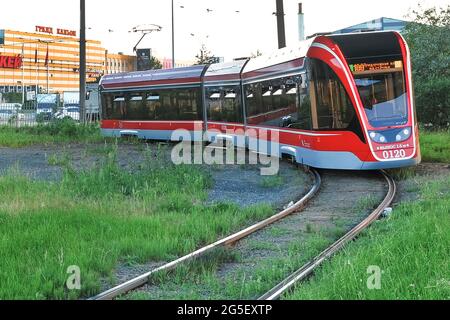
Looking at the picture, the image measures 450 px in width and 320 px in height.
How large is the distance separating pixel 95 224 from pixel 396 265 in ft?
14.7

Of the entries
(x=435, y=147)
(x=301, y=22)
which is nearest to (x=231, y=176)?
(x=435, y=147)

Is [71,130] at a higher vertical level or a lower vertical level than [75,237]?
higher

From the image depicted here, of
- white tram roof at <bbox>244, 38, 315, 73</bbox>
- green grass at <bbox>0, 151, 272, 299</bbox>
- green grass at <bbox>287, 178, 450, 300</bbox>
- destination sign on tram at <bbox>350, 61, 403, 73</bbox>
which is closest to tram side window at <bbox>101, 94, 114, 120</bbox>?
white tram roof at <bbox>244, 38, 315, 73</bbox>

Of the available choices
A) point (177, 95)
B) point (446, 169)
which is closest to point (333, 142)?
point (446, 169)

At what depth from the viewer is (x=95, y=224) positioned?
8.82 m

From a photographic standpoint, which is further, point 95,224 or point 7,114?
point 7,114

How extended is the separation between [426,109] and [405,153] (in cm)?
1446

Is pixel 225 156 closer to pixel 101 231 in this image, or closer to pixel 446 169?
pixel 446 169

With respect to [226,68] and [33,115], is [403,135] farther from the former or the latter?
[33,115]

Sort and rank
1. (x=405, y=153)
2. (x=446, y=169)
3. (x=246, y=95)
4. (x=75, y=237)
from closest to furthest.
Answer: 1. (x=75, y=237)
2. (x=405, y=153)
3. (x=446, y=169)
4. (x=246, y=95)

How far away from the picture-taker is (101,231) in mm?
8406

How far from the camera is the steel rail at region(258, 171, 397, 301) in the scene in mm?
5805
